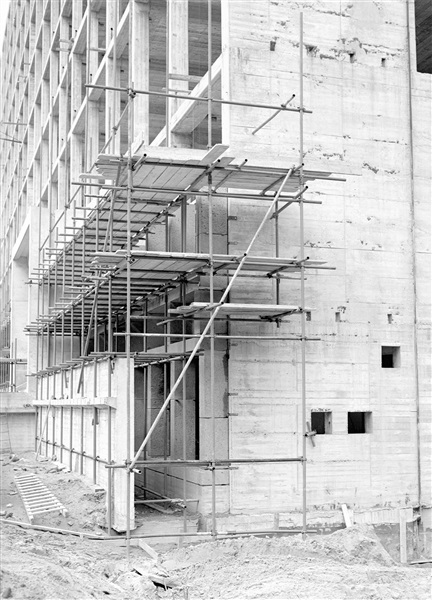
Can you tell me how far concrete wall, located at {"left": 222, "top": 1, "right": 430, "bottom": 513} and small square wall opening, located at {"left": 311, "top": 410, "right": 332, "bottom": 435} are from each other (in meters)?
0.14

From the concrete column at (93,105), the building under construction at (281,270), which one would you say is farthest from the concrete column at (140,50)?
the concrete column at (93,105)

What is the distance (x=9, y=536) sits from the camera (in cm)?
1166

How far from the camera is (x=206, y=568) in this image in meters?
12.1

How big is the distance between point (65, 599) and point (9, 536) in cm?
305

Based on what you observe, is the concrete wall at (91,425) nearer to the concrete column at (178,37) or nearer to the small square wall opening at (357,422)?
the small square wall opening at (357,422)

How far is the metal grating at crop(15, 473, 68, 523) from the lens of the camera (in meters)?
15.1

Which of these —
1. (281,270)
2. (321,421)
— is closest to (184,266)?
(281,270)

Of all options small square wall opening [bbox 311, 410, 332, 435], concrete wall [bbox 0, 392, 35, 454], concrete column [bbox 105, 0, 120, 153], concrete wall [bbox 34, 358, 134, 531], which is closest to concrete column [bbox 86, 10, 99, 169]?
concrete column [bbox 105, 0, 120, 153]

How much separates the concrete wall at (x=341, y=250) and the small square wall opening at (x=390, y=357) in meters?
0.13

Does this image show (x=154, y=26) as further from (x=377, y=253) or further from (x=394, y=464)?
(x=394, y=464)

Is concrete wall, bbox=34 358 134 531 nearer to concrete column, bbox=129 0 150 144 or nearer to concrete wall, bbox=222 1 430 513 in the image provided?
concrete wall, bbox=222 1 430 513

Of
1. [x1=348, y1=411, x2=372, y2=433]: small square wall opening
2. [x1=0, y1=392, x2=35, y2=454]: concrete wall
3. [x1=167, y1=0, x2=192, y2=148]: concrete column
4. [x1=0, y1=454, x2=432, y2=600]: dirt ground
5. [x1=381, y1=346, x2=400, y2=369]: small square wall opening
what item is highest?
[x1=167, y1=0, x2=192, y2=148]: concrete column


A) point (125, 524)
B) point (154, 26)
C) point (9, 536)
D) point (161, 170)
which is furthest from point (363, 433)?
point (154, 26)

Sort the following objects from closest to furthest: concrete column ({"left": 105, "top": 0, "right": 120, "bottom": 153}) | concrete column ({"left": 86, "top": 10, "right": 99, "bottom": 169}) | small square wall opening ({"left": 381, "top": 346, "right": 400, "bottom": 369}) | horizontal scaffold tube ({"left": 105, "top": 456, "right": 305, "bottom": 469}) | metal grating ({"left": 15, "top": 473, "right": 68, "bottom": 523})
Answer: horizontal scaffold tube ({"left": 105, "top": 456, "right": 305, "bottom": 469}) → metal grating ({"left": 15, "top": 473, "right": 68, "bottom": 523}) → small square wall opening ({"left": 381, "top": 346, "right": 400, "bottom": 369}) → concrete column ({"left": 105, "top": 0, "right": 120, "bottom": 153}) → concrete column ({"left": 86, "top": 10, "right": 99, "bottom": 169})
